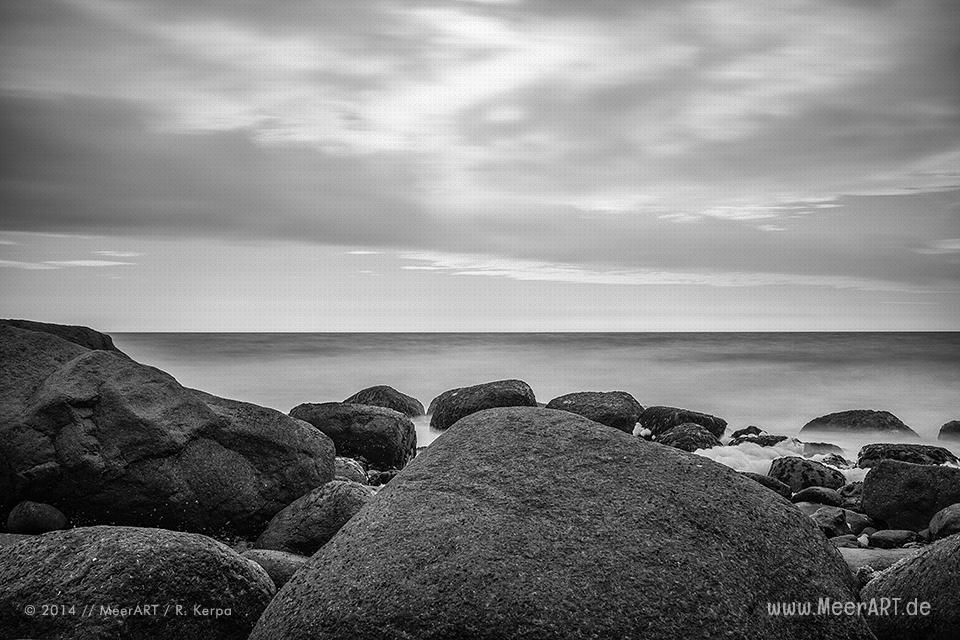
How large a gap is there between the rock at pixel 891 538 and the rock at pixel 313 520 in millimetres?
4221

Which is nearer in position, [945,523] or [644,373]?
[945,523]

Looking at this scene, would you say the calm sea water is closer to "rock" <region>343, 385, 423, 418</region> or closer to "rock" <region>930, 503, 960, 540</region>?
"rock" <region>343, 385, 423, 418</region>

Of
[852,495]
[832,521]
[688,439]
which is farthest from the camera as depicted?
[688,439]

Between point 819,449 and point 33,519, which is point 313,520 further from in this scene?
point 819,449

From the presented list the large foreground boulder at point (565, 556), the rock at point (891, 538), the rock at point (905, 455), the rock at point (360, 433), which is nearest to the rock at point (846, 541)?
the rock at point (891, 538)

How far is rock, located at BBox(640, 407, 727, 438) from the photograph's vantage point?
14.1m

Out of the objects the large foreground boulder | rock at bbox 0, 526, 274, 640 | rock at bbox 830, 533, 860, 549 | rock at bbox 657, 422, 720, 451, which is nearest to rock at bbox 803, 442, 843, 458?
rock at bbox 657, 422, 720, 451

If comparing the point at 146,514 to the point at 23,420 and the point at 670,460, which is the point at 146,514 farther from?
the point at 670,460

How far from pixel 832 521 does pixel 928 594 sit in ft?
12.1

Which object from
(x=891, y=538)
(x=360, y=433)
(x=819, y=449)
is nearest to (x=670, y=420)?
(x=819, y=449)

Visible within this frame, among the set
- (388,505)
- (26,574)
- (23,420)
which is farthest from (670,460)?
(23,420)

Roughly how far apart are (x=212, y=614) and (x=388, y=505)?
1065mm

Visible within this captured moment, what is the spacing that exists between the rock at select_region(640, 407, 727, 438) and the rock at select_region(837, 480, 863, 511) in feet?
15.8

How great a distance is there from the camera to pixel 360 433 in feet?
33.4
